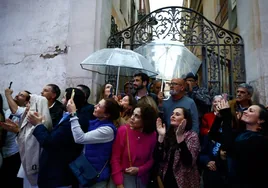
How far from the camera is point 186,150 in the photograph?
2750mm

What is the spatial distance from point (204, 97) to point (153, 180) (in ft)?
7.39

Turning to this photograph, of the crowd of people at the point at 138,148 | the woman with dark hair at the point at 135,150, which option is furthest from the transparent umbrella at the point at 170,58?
the woman with dark hair at the point at 135,150

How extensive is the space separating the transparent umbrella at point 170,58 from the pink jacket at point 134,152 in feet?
10.7

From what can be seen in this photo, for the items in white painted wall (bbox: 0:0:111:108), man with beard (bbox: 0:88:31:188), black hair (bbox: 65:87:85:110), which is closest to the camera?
black hair (bbox: 65:87:85:110)

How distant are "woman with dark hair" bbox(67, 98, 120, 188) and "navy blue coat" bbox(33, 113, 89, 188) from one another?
173 mm

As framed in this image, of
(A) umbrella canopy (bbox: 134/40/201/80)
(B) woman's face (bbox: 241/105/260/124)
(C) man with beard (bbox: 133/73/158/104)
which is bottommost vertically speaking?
(B) woman's face (bbox: 241/105/260/124)

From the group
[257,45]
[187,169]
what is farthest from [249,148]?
[257,45]

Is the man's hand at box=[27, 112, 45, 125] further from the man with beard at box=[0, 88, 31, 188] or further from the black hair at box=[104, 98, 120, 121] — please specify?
the man with beard at box=[0, 88, 31, 188]

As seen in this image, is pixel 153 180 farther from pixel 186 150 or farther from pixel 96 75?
pixel 96 75

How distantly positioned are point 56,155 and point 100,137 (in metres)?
0.57

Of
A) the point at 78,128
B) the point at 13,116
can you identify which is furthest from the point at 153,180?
the point at 13,116

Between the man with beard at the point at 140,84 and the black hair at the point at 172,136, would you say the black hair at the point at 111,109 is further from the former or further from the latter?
the man with beard at the point at 140,84

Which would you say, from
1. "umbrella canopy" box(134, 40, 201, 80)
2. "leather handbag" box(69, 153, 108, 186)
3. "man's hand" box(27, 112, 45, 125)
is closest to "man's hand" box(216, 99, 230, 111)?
"leather handbag" box(69, 153, 108, 186)

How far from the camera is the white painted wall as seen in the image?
18.7 ft
